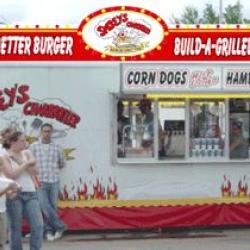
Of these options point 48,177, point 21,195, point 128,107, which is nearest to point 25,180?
point 21,195

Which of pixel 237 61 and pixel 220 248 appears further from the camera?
pixel 237 61

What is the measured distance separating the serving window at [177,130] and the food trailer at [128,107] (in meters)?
0.02

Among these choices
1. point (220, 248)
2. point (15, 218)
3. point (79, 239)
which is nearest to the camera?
point (15, 218)

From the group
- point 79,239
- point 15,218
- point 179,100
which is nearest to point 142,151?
point 179,100

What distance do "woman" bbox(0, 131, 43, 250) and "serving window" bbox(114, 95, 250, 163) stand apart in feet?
12.0

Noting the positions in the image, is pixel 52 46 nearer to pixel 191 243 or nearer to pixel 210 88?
pixel 210 88

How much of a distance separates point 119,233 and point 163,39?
3.24 metres

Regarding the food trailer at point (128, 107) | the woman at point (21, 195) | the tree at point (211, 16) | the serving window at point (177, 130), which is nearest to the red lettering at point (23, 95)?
the food trailer at point (128, 107)

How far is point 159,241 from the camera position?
37.8 feet

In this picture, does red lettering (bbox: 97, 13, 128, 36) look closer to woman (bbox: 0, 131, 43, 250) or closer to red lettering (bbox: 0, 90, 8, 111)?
red lettering (bbox: 0, 90, 8, 111)

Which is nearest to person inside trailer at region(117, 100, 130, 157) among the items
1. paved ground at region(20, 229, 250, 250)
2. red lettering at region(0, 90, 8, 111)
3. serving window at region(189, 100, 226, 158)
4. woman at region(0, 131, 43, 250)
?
Answer: serving window at region(189, 100, 226, 158)

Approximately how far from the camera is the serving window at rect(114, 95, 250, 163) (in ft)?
40.8

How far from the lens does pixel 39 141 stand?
39.1 ft

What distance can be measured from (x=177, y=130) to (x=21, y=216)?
4.47 m
